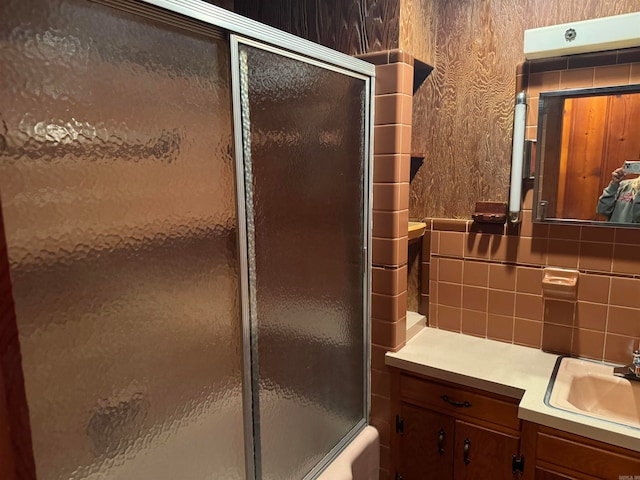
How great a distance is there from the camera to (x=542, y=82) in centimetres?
161

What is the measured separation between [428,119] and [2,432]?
1815 millimetres

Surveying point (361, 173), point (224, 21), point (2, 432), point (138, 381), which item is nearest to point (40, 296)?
point (138, 381)

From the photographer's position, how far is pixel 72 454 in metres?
0.78

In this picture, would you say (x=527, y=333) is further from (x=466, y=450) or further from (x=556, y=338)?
(x=466, y=450)

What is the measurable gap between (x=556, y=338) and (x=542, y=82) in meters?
1.00

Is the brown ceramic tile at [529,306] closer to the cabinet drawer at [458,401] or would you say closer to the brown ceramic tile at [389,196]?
the cabinet drawer at [458,401]

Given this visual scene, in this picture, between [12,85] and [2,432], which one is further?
[12,85]

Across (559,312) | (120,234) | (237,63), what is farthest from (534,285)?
(120,234)

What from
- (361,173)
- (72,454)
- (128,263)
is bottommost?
(72,454)

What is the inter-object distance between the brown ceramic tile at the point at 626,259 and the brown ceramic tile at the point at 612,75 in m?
0.58

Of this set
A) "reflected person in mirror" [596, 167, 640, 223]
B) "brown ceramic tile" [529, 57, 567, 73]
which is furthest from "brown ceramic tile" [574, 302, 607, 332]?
"brown ceramic tile" [529, 57, 567, 73]

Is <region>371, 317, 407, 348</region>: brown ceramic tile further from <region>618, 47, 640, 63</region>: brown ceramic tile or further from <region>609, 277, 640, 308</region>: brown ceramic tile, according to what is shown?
<region>618, 47, 640, 63</region>: brown ceramic tile

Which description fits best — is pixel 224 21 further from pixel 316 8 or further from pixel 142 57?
pixel 316 8

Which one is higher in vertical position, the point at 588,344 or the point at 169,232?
the point at 169,232
